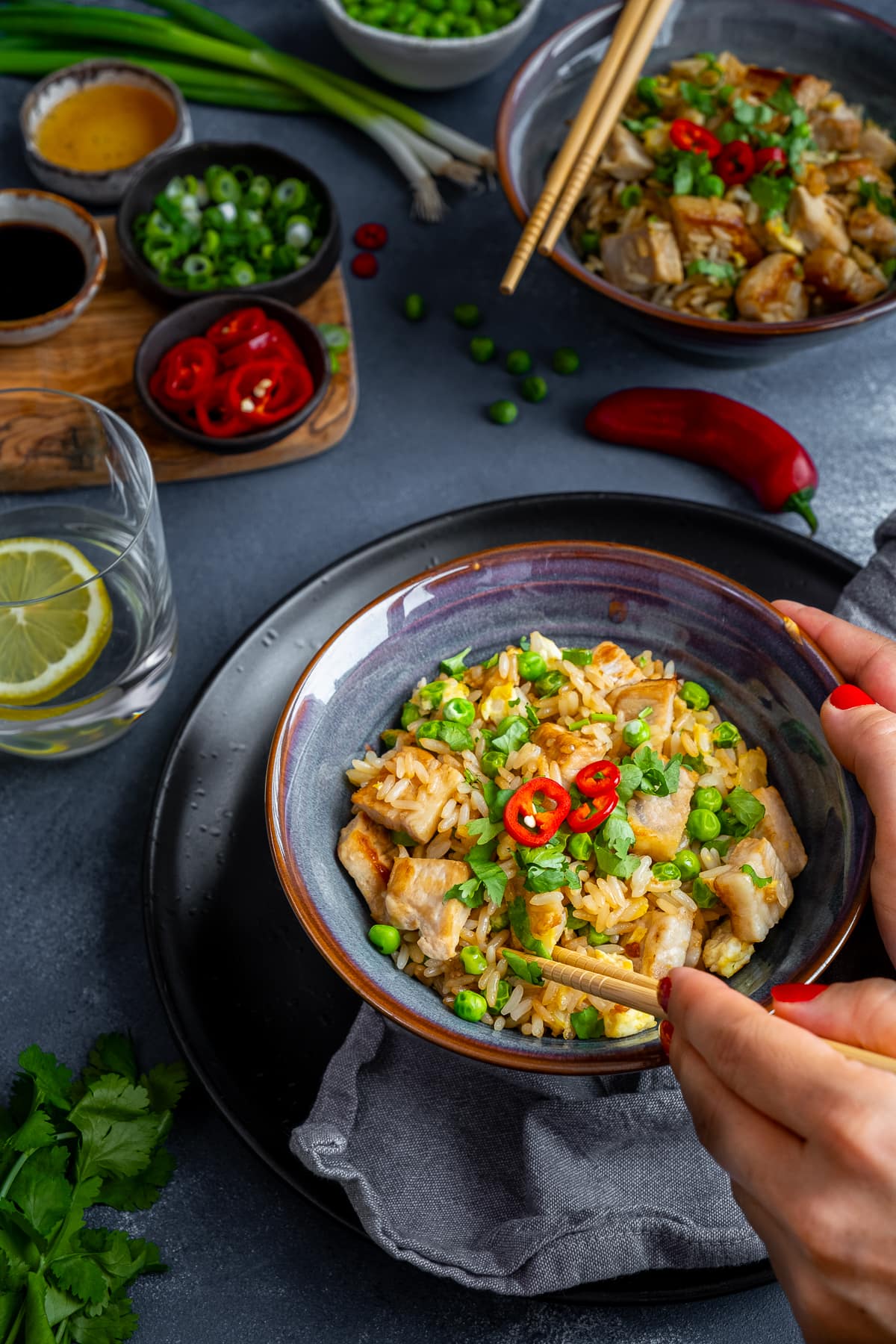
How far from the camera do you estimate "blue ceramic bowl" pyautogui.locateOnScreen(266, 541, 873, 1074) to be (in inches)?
90.7

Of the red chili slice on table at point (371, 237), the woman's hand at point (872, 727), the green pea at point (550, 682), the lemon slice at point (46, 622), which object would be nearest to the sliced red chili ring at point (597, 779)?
the green pea at point (550, 682)

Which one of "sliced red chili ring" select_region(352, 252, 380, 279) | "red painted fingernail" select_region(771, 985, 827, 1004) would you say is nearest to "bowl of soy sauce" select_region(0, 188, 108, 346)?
"sliced red chili ring" select_region(352, 252, 380, 279)

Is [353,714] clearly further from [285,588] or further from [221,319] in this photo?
[221,319]

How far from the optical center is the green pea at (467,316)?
402 cm

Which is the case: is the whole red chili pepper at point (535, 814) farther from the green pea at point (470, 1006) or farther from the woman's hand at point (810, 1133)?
the woman's hand at point (810, 1133)

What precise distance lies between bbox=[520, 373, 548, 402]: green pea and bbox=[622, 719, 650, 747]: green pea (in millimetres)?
1651

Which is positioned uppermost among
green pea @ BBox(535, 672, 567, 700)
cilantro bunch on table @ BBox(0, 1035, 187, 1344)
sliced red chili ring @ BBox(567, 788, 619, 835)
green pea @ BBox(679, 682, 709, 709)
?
green pea @ BBox(679, 682, 709, 709)

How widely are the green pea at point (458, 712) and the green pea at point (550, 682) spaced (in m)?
0.19

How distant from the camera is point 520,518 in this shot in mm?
3309

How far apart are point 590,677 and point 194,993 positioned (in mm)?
1190

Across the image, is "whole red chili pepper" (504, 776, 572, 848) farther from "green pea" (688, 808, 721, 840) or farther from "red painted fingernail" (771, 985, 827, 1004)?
"red painted fingernail" (771, 985, 827, 1004)

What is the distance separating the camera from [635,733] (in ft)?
8.46

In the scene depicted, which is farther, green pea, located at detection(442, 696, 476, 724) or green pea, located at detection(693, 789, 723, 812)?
green pea, located at detection(442, 696, 476, 724)

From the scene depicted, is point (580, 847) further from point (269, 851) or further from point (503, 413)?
point (503, 413)
